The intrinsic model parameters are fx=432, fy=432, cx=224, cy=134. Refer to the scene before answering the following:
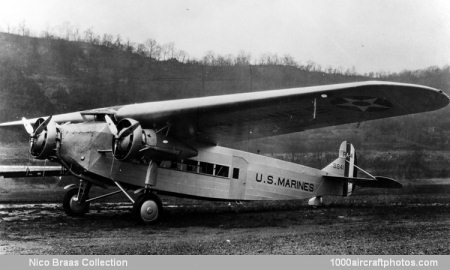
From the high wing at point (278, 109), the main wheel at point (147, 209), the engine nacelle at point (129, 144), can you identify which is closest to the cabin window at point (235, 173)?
the high wing at point (278, 109)

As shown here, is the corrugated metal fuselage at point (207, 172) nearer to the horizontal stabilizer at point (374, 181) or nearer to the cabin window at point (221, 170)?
the cabin window at point (221, 170)

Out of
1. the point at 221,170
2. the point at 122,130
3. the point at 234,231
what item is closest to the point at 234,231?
the point at 234,231

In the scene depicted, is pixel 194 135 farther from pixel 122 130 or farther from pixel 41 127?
pixel 41 127

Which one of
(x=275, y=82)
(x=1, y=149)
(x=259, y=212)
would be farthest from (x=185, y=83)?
(x=259, y=212)

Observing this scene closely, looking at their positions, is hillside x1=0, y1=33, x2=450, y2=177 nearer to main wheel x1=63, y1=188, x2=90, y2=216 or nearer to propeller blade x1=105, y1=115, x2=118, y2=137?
main wheel x1=63, y1=188, x2=90, y2=216

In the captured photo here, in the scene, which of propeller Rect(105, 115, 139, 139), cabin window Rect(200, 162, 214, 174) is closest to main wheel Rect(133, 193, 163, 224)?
propeller Rect(105, 115, 139, 139)
